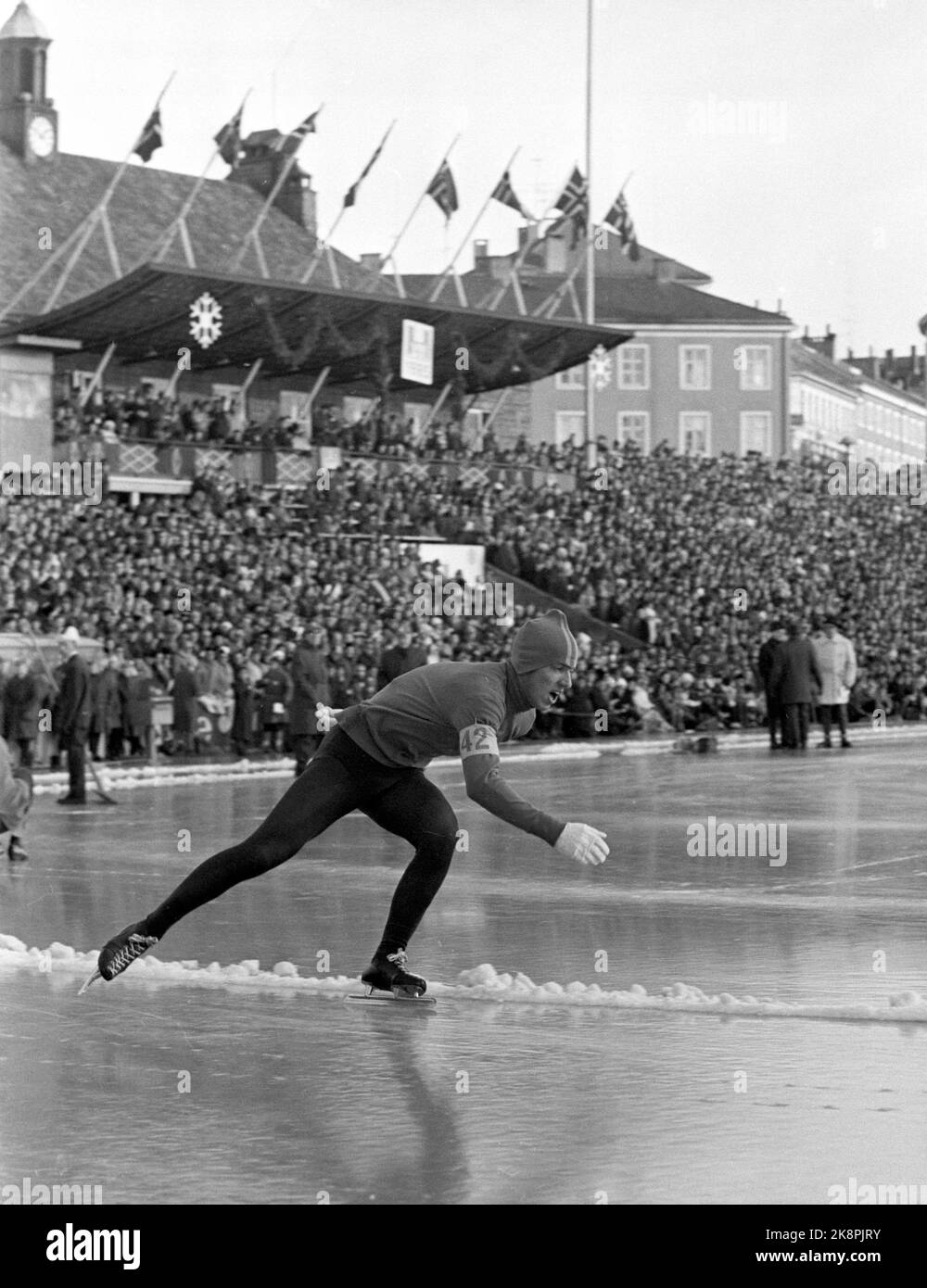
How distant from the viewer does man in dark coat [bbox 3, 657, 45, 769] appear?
2472 cm

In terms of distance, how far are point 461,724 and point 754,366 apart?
3639 inches

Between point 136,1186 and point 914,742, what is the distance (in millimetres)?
29262

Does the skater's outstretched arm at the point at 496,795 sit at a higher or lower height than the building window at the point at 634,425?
lower

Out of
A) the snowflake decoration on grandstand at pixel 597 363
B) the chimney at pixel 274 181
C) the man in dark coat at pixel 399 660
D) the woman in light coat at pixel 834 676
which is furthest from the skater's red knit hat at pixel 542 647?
the chimney at pixel 274 181

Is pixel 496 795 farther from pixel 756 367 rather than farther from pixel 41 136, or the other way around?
pixel 756 367

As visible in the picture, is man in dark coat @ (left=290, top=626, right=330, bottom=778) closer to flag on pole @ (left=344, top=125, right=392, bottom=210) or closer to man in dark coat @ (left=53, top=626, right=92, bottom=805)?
man in dark coat @ (left=53, top=626, right=92, bottom=805)

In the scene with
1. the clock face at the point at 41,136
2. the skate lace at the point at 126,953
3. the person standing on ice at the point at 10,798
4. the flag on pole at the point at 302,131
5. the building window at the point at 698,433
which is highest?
the clock face at the point at 41,136

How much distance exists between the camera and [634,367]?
98625 millimetres

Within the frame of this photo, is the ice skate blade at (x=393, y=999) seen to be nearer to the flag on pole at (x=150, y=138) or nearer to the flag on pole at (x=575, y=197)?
the flag on pole at (x=150, y=138)

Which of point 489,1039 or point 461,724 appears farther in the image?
point 461,724

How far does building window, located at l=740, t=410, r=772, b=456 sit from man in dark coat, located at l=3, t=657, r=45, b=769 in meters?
75.2

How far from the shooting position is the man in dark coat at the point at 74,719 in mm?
21094

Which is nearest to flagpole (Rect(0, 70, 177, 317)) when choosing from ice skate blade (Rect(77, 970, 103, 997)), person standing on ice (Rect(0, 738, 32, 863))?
person standing on ice (Rect(0, 738, 32, 863))

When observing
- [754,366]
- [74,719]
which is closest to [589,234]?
[74,719]
